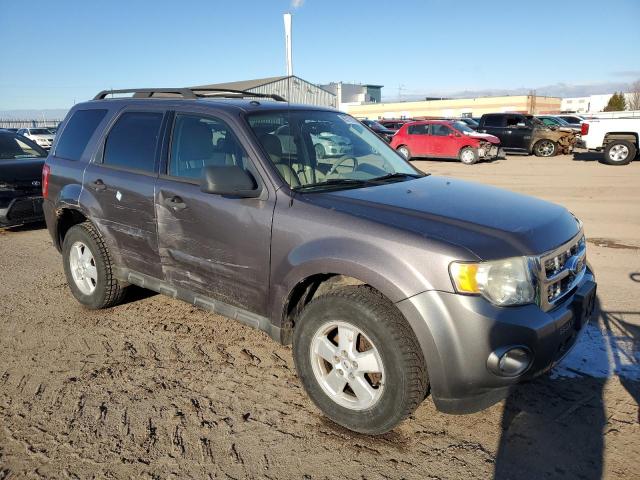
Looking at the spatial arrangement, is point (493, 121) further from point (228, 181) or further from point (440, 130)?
point (228, 181)

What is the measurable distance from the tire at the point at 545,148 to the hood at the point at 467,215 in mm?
19682

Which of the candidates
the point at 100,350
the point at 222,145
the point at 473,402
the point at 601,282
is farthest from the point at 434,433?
the point at 601,282

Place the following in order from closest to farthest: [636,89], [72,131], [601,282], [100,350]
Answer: [100,350] → [72,131] → [601,282] → [636,89]

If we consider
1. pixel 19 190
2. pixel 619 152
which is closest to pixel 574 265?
pixel 19 190

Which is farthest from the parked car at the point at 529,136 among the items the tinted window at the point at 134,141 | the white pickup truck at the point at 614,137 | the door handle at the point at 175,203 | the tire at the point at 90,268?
the door handle at the point at 175,203

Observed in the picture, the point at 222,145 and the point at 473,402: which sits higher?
the point at 222,145

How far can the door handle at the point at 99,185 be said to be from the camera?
4.18 metres

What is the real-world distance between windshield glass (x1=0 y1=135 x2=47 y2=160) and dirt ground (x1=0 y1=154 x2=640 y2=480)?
479cm

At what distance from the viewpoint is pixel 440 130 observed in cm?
1953

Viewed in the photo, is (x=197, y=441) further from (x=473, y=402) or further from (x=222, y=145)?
(x=222, y=145)

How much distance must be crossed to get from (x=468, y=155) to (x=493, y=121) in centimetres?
437

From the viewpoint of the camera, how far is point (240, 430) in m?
2.89

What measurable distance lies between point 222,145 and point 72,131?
211 centimetres

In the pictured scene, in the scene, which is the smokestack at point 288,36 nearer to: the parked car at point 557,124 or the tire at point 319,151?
the parked car at point 557,124
